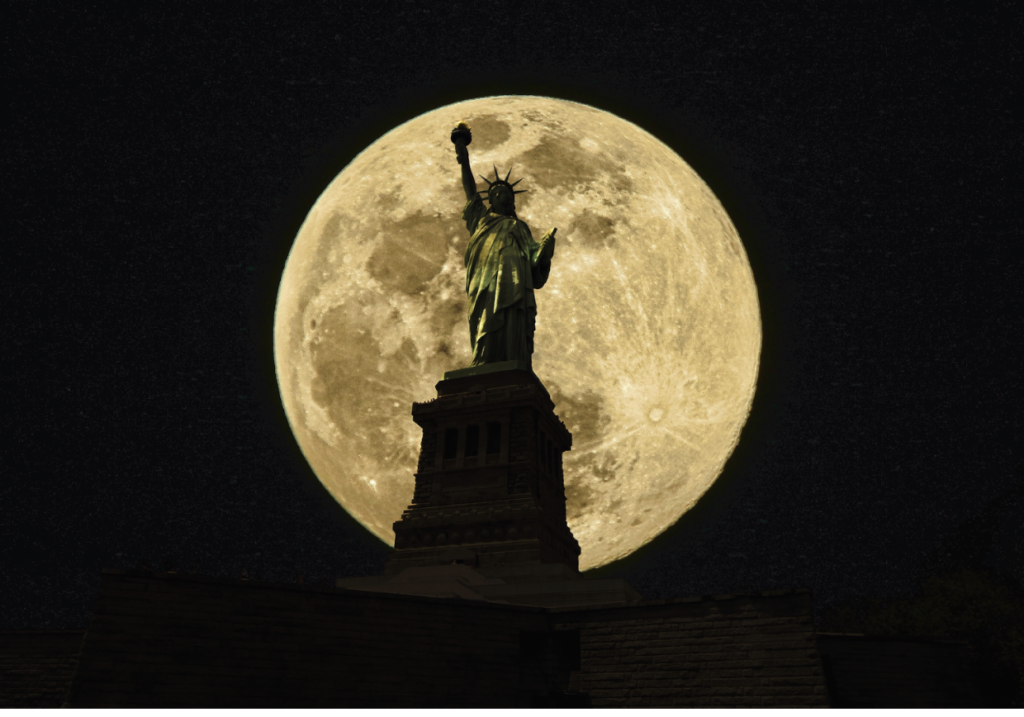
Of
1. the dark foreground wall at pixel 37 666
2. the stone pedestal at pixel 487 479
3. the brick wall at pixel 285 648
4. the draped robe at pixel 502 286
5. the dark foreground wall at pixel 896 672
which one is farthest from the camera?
the draped robe at pixel 502 286

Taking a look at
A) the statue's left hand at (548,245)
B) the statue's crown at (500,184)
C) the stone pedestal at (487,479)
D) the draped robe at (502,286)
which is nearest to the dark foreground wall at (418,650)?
the stone pedestal at (487,479)

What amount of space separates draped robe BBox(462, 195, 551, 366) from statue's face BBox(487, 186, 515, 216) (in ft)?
1.62

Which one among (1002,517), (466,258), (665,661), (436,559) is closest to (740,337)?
(466,258)

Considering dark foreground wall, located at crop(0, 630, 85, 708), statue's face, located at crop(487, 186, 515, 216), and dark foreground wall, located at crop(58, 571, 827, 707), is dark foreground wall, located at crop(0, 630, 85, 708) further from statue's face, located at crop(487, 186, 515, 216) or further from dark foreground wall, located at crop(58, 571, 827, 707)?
statue's face, located at crop(487, 186, 515, 216)

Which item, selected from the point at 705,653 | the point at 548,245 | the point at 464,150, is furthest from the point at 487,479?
the point at 464,150

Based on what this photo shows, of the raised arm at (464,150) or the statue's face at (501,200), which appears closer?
the raised arm at (464,150)

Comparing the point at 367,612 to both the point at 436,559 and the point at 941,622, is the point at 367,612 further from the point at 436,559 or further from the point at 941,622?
the point at 941,622

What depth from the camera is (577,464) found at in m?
27.6

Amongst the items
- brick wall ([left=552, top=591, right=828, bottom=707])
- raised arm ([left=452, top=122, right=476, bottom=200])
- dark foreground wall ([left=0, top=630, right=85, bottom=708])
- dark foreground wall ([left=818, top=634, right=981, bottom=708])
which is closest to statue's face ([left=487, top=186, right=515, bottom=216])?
raised arm ([left=452, top=122, right=476, bottom=200])

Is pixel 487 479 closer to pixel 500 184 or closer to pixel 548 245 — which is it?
pixel 548 245

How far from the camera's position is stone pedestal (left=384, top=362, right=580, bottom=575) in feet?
68.4

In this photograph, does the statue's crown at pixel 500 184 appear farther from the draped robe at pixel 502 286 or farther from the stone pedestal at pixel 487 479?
the stone pedestal at pixel 487 479

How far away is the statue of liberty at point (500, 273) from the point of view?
25.1 metres

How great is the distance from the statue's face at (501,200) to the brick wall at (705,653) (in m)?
17.3
